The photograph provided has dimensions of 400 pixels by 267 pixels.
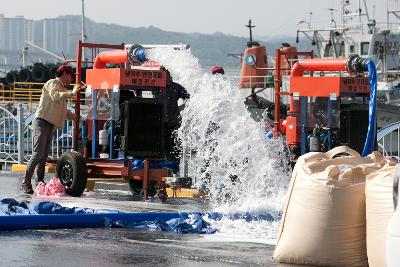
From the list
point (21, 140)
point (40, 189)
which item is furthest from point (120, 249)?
point (21, 140)

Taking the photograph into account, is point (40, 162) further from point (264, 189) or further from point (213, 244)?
point (213, 244)

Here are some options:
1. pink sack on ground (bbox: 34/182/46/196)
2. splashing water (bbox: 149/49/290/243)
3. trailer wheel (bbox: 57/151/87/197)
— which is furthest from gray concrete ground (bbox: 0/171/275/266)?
pink sack on ground (bbox: 34/182/46/196)

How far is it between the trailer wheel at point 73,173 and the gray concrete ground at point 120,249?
13.3 feet

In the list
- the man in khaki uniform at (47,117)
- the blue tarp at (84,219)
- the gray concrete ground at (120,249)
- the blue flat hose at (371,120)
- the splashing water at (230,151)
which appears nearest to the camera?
the gray concrete ground at (120,249)

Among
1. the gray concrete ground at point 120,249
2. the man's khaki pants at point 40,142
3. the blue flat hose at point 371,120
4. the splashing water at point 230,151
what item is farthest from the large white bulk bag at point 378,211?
the man's khaki pants at point 40,142

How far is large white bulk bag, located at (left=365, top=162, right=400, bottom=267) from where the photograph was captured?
26.7ft

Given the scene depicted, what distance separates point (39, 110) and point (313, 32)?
35.5 metres

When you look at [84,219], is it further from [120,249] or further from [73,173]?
[73,173]

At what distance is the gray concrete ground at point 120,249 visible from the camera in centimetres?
885

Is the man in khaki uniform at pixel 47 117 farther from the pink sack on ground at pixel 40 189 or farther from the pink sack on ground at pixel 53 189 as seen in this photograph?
the pink sack on ground at pixel 53 189

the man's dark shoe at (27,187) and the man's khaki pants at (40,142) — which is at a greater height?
the man's khaki pants at (40,142)

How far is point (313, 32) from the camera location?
4972 cm

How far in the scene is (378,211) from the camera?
8.22 m

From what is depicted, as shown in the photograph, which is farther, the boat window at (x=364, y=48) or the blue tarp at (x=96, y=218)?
the boat window at (x=364, y=48)
